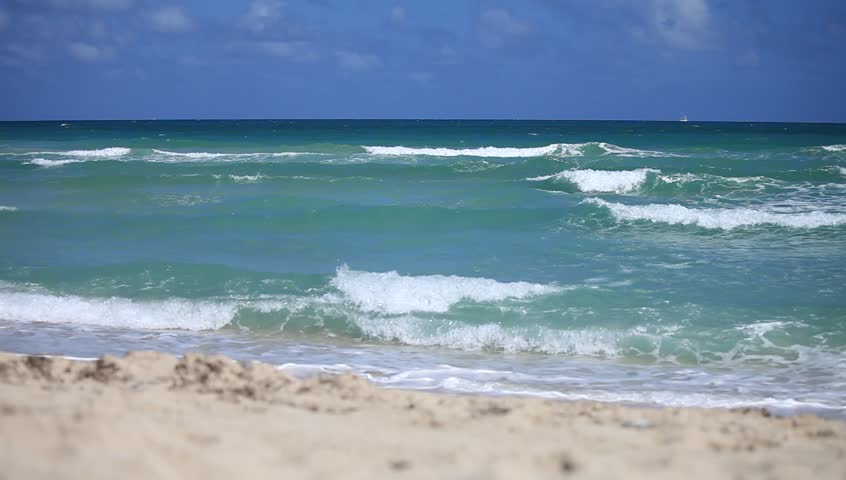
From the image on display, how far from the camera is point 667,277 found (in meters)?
10.8

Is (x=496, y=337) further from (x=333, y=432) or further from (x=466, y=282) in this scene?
(x=333, y=432)

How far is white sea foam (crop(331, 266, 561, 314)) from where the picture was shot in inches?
376

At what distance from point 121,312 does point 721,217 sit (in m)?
11.5

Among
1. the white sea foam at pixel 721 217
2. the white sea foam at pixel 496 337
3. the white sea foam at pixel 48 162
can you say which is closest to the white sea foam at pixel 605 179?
the white sea foam at pixel 721 217

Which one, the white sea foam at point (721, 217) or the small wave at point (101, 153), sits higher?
the small wave at point (101, 153)

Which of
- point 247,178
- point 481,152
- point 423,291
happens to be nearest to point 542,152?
point 481,152

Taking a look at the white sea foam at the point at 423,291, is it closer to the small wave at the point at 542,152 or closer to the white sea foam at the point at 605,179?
the white sea foam at the point at 605,179

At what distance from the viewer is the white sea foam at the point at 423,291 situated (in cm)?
955

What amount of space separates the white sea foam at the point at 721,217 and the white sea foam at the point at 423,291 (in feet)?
20.1

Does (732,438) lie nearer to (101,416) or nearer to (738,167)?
(101,416)

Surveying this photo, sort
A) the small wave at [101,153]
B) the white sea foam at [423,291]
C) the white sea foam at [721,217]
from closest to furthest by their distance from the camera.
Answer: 1. the white sea foam at [423,291]
2. the white sea foam at [721,217]
3. the small wave at [101,153]

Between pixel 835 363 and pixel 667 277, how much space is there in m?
3.36

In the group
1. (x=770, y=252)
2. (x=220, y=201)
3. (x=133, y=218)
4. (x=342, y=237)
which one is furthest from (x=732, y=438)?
(x=220, y=201)

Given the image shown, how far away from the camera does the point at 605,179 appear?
21.7 meters
